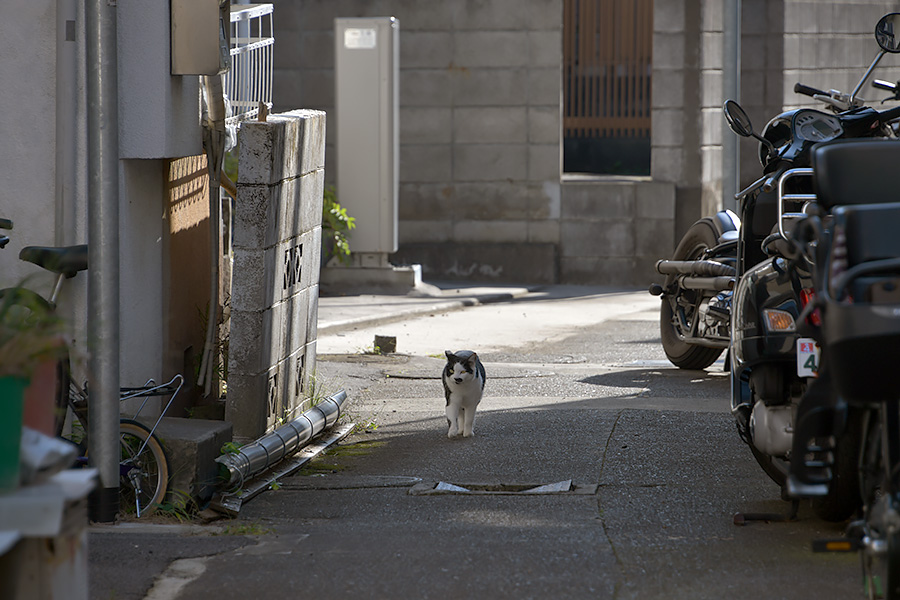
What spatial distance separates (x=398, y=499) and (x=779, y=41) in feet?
41.5

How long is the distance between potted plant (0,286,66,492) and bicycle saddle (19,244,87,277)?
212 cm

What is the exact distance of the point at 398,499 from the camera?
5.62 m

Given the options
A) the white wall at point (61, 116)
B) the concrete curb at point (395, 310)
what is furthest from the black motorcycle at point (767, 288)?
the concrete curb at point (395, 310)

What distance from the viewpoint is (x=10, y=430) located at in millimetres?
2895

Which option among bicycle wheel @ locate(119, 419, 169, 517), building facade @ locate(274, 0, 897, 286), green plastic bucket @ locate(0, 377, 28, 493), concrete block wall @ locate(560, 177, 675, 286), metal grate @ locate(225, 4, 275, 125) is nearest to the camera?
green plastic bucket @ locate(0, 377, 28, 493)

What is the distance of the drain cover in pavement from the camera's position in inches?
221

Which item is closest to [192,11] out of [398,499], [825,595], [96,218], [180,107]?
[180,107]

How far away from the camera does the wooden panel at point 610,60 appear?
652 inches

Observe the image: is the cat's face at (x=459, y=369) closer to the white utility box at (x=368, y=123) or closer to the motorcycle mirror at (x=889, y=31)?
the motorcycle mirror at (x=889, y=31)

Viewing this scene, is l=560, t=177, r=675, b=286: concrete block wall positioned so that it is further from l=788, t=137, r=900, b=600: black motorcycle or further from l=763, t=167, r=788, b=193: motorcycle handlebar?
l=788, t=137, r=900, b=600: black motorcycle

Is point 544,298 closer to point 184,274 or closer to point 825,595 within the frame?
point 184,274

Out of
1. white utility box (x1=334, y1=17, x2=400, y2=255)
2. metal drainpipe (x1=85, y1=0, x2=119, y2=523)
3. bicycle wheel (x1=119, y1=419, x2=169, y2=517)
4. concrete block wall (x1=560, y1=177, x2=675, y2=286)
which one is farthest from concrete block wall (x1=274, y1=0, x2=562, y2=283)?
metal drainpipe (x1=85, y1=0, x2=119, y2=523)

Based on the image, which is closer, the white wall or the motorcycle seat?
the motorcycle seat

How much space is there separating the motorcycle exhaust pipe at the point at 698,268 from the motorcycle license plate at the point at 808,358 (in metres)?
3.59
